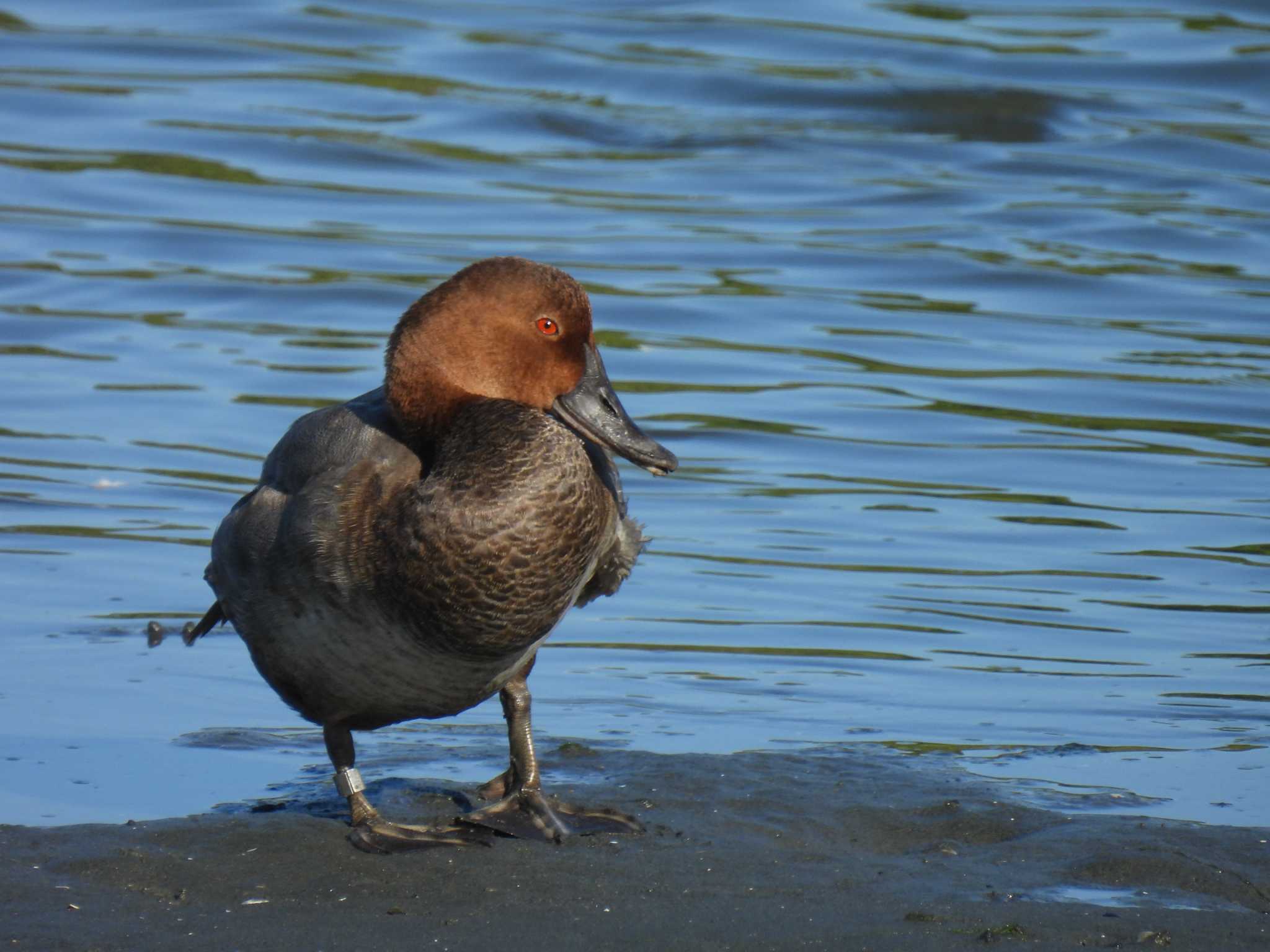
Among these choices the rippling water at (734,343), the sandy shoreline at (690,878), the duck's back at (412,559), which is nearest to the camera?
the sandy shoreline at (690,878)

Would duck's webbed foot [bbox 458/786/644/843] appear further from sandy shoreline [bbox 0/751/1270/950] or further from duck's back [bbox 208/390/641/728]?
duck's back [bbox 208/390/641/728]

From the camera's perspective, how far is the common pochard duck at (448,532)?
4359 mm

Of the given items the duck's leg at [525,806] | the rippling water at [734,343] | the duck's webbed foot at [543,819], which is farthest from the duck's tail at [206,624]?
the duck's webbed foot at [543,819]

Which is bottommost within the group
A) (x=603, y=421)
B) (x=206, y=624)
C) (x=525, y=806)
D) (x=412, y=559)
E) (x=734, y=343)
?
(x=734, y=343)

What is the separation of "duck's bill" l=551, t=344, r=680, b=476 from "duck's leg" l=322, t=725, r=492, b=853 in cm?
92

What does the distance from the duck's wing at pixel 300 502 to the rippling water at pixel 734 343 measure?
597 millimetres

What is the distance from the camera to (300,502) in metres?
4.59

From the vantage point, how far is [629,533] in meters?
4.95

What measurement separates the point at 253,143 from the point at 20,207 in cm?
213

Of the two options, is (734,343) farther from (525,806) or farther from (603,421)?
(525,806)

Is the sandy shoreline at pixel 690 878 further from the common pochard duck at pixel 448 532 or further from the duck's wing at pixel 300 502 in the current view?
the duck's wing at pixel 300 502

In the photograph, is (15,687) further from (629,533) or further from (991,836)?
(991,836)

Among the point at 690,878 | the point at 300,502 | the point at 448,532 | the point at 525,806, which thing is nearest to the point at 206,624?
the point at 300,502

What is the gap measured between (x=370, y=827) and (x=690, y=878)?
782mm
